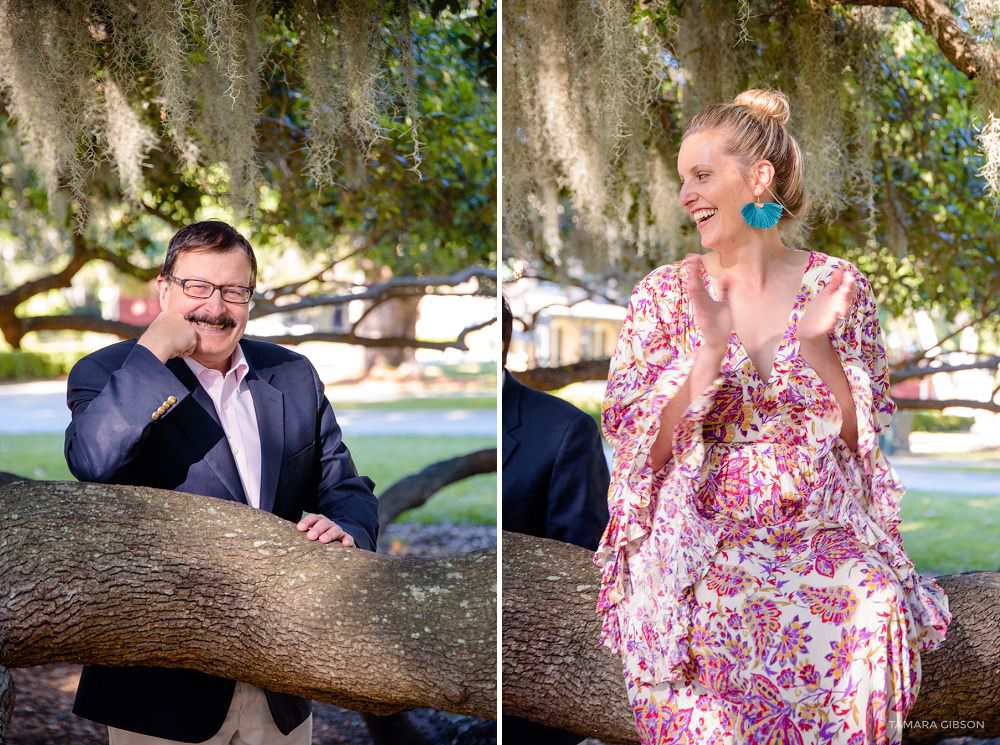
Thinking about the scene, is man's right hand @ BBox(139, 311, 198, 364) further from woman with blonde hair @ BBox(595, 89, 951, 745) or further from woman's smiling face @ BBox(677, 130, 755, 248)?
woman's smiling face @ BBox(677, 130, 755, 248)

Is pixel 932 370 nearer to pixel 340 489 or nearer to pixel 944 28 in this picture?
pixel 944 28

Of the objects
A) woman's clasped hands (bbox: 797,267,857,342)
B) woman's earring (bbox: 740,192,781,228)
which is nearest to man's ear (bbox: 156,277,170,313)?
woman's earring (bbox: 740,192,781,228)

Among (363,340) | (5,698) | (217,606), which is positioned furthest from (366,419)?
(217,606)

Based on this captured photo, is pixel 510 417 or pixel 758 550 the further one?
pixel 510 417

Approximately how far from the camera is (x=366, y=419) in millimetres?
15453

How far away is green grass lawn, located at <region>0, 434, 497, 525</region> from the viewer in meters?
9.68

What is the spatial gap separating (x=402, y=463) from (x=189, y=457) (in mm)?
8949

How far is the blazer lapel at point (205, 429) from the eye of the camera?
2.29m

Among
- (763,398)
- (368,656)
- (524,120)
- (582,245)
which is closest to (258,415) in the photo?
(368,656)

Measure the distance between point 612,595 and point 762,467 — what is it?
411mm

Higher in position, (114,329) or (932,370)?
(114,329)

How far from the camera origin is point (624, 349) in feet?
7.03

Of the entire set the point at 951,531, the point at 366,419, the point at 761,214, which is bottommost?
the point at 366,419

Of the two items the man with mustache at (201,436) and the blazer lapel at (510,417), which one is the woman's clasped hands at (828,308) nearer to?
the blazer lapel at (510,417)
